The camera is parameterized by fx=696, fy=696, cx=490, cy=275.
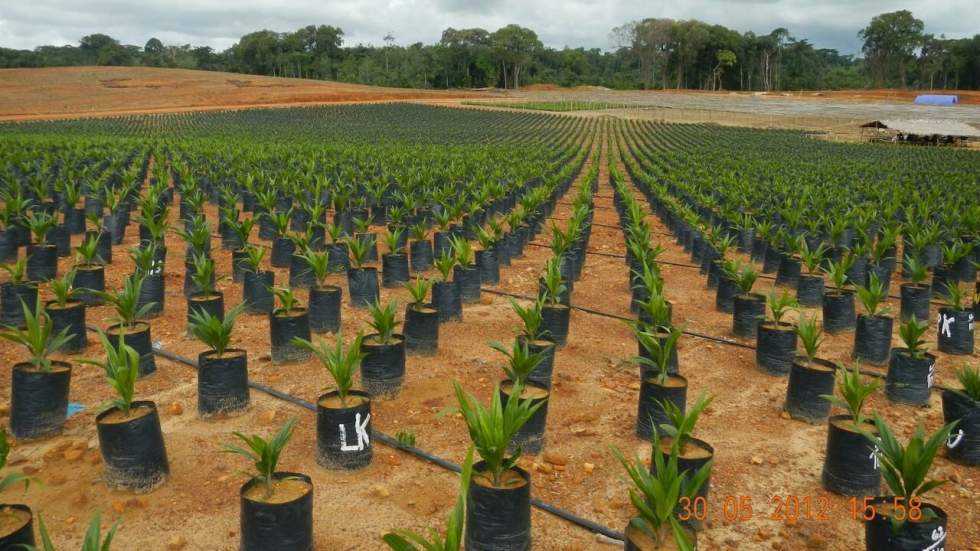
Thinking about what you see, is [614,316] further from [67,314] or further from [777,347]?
[67,314]

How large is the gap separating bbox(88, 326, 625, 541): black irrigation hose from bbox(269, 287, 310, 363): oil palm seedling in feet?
1.73

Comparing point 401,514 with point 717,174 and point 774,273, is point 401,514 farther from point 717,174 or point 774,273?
point 717,174

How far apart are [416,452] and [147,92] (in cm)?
7387

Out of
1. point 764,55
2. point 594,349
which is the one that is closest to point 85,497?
point 594,349

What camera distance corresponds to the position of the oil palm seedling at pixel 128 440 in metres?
3.93

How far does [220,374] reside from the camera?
16.0 ft

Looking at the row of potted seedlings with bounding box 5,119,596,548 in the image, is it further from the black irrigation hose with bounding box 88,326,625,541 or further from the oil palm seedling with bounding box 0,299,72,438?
the black irrigation hose with bounding box 88,326,625,541

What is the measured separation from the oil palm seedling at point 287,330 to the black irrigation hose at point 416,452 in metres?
0.53

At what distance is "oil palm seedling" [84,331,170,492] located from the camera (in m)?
3.93

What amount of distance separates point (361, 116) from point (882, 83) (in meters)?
84.7

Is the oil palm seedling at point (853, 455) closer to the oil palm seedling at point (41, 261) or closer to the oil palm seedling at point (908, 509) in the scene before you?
the oil palm seedling at point (908, 509)

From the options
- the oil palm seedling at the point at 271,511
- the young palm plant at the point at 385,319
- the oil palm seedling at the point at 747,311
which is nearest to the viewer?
the oil palm seedling at the point at 271,511
